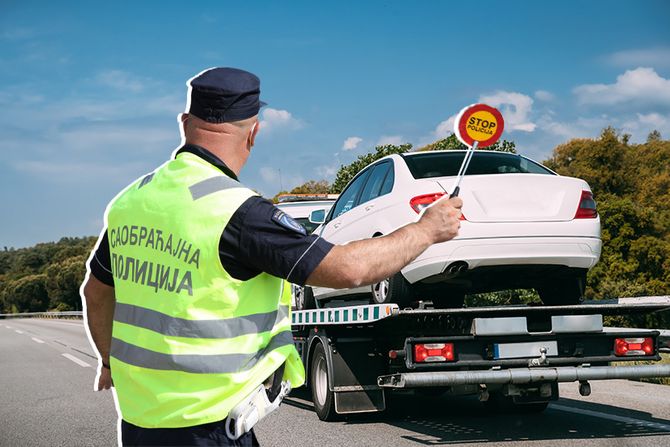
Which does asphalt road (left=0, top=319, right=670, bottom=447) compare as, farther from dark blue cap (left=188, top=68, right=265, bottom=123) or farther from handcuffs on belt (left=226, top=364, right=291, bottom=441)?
dark blue cap (left=188, top=68, right=265, bottom=123)

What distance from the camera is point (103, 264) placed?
274 centimetres

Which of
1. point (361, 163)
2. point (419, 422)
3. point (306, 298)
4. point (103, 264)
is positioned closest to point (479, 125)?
point (103, 264)

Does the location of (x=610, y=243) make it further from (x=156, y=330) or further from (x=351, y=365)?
(x=156, y=330)

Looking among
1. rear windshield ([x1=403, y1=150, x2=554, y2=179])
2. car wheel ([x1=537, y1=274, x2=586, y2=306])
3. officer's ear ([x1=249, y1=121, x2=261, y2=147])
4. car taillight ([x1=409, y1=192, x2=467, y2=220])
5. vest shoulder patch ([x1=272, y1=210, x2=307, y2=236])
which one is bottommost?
car wheel ([x1=537, y1=274, x2=586, y2=306])

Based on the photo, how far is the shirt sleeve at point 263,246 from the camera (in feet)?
7.48

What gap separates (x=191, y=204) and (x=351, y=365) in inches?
233

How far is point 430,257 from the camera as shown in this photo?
728 cm

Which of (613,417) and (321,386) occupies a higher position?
(321,386)

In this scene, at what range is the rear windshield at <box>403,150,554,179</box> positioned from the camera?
765 cm

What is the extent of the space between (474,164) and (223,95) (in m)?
5.49

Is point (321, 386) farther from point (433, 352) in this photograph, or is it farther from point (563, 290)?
point (563, 290)

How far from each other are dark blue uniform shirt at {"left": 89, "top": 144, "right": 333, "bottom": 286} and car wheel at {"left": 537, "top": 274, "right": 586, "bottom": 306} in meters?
5.87

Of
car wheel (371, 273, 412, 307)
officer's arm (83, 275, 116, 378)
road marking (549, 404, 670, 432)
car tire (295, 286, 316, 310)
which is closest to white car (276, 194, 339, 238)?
car tire (295, 286, 316, 310)

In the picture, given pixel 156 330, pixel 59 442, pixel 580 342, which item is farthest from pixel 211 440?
pixel 59 442
